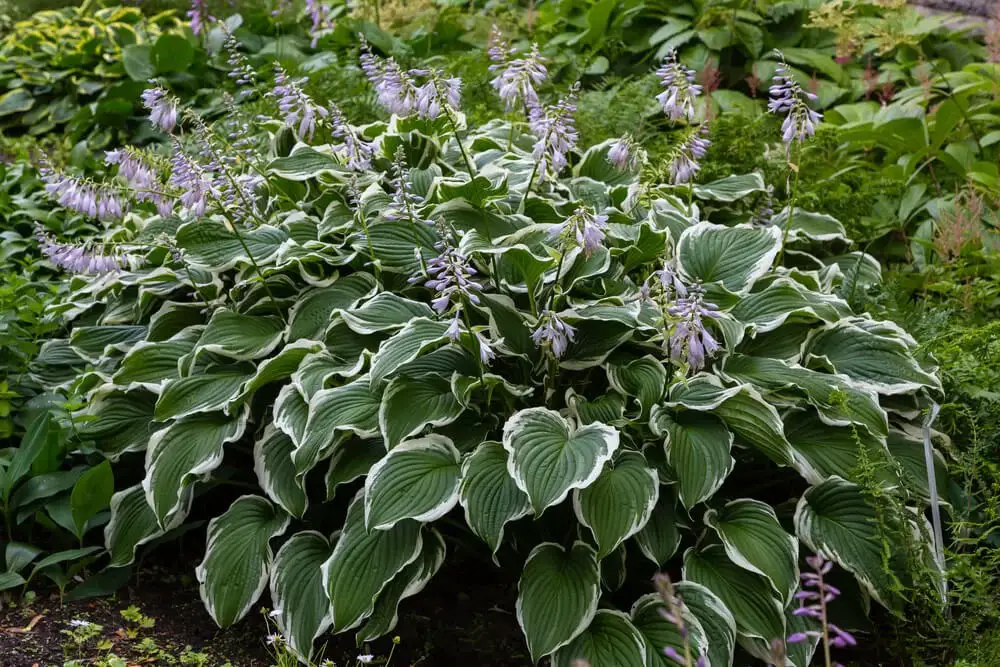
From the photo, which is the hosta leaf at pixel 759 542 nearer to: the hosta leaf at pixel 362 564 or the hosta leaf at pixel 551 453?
the hosta leaf at pixel 551 453

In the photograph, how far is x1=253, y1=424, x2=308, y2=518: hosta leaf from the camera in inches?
119

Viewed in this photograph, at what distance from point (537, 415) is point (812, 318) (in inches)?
41.5

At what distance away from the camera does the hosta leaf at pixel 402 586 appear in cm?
280

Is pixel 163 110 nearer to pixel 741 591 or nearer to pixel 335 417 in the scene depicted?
pixel 335 417

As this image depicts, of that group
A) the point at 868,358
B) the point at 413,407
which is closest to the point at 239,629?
the point at 413,407

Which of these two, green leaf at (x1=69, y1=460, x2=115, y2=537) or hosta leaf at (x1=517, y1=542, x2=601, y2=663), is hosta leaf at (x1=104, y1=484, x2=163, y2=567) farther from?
hosta leaf at (x1=517, y1=542, x2=601, y2=663)

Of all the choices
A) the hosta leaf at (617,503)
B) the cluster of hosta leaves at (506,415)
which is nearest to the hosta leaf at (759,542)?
the cluster of hosta leaves at (506,415)

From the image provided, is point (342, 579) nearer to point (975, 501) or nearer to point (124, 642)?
point (124, 642)

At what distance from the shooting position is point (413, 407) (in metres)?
2.96

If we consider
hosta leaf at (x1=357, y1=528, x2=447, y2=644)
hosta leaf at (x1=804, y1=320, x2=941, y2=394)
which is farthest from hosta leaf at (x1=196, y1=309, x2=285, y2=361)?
hosta leaf at (x1=804, y1=320, x2=941, y2=394)

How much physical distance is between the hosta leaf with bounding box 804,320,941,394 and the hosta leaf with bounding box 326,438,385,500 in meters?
1.41

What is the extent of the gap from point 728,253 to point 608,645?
57.3 inches

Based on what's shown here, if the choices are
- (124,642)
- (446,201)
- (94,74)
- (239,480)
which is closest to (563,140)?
(446,201)

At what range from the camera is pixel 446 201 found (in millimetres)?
3547
